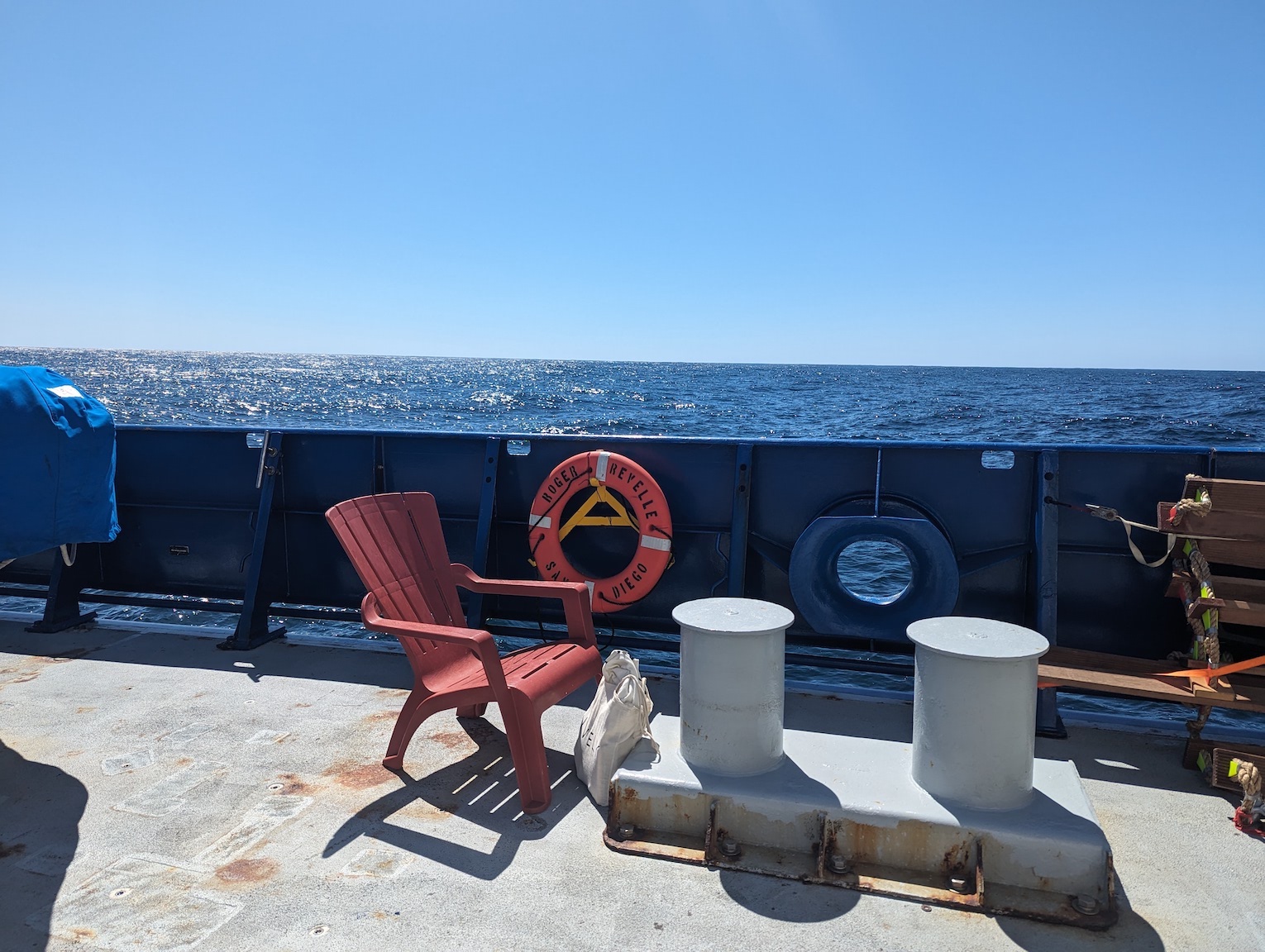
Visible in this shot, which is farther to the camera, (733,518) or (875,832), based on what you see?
(733,518)

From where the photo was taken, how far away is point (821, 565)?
11.4ft

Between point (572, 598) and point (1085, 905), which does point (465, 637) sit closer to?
point (572, 598)

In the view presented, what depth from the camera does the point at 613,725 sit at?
98.9 inches

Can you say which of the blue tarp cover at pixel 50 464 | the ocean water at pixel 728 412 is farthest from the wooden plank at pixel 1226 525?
the ocean water at pixel 728 412

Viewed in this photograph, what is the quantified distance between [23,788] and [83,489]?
1016 mm

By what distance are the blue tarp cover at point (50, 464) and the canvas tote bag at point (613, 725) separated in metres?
1.90

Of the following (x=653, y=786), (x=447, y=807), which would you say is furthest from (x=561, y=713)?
(x=653, y=786)

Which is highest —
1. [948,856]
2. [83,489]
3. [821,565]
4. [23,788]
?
[83,489]

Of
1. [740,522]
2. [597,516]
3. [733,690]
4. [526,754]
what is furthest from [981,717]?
[597,516]

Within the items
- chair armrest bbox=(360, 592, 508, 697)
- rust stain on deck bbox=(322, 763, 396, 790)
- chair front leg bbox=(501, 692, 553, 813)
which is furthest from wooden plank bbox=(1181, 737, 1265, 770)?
rust stain on deck bbox=(322, 763, 396, 790)

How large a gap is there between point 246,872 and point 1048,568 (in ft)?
10.3

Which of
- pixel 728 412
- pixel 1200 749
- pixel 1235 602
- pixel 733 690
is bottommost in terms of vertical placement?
pixel 1200 749

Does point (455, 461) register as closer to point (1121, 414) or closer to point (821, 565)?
point (821, 565)

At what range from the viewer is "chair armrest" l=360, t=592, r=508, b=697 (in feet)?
8.22
